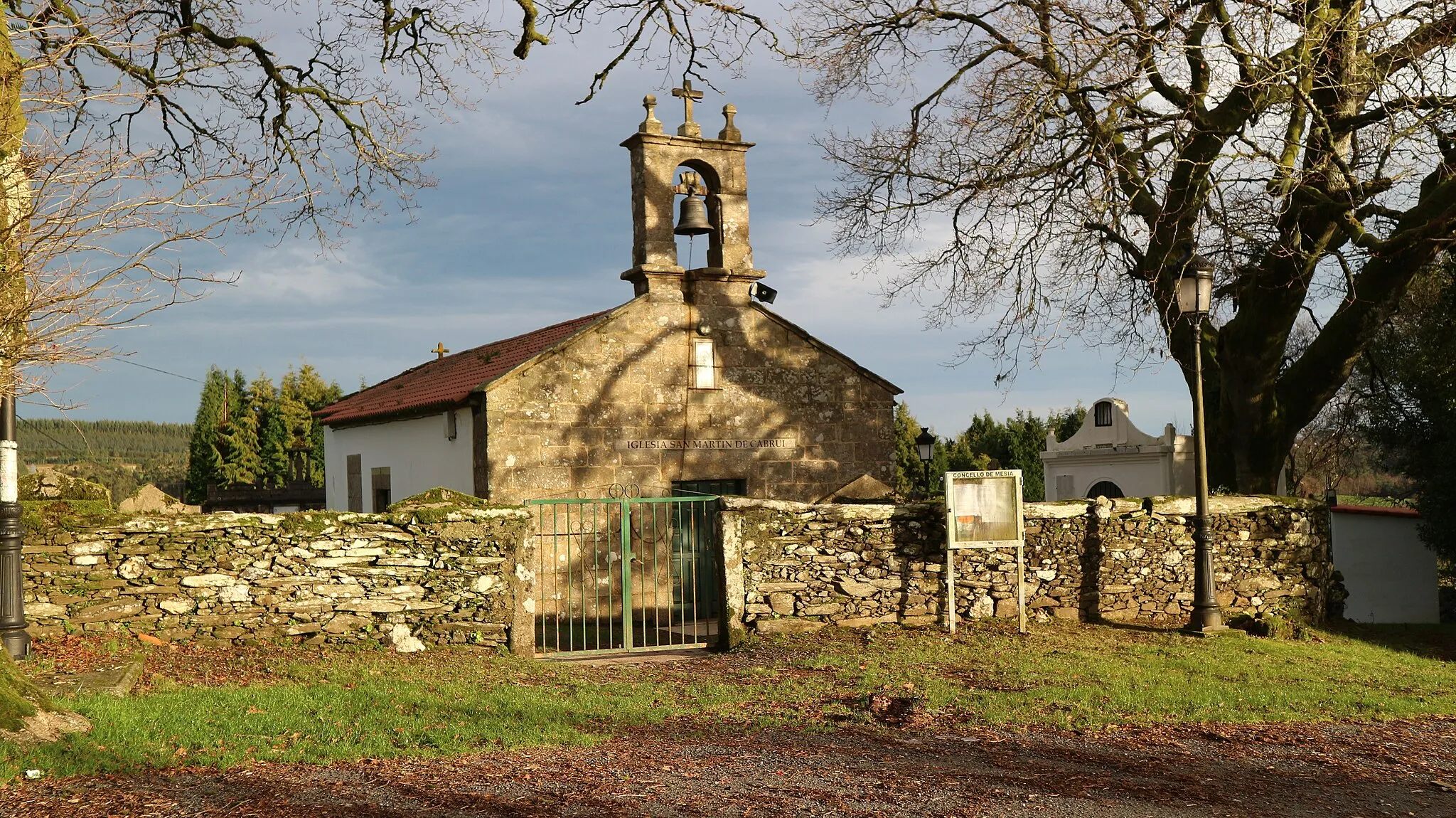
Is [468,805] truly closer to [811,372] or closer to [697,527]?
[697,527]

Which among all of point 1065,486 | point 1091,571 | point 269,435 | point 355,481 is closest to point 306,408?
point 269,435

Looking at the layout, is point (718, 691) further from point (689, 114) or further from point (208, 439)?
point (208, 439)

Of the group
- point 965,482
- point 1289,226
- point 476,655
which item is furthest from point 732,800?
point 1289,226

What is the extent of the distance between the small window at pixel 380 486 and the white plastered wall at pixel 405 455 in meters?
0.12

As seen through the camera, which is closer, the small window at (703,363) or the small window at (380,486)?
the small window at (703,363)

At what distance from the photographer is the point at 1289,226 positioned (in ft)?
47.9

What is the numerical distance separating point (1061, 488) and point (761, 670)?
63.3 ft

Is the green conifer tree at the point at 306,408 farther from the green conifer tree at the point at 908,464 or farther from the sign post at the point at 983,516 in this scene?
the sign post at the point at 983,516

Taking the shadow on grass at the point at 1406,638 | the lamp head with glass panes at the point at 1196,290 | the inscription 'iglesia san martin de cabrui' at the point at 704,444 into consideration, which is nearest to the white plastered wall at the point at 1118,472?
the shadow on grass at the point at 1406,638

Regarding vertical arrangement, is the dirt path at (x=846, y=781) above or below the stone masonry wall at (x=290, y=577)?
below

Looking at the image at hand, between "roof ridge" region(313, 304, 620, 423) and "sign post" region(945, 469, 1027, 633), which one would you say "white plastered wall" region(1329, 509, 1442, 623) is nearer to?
"sign post" region(945, 469, 1027, 633)

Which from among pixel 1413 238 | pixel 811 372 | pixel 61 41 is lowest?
pixel 811 372

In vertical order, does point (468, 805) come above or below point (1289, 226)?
below

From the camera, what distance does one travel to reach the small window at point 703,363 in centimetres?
1545
